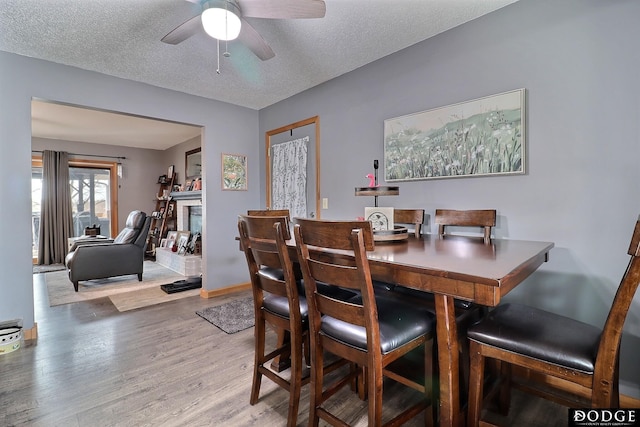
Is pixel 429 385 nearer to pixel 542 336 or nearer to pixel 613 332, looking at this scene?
pixel 542 336

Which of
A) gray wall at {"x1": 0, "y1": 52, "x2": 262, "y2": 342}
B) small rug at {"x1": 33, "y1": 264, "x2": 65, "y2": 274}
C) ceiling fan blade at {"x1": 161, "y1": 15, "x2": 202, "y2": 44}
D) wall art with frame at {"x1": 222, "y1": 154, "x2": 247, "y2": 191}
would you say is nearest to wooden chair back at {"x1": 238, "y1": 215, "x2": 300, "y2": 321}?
ceiling fan blade at {"x1": 161, "y1": 15, "x2": 202, "y2": 44}

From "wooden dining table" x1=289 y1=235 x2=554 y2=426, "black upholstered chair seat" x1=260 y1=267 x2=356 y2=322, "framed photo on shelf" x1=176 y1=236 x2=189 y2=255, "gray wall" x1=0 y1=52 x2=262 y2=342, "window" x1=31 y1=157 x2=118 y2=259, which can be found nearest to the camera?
"wooden dining table" x1=289 y1=235 x2=554 y2=426

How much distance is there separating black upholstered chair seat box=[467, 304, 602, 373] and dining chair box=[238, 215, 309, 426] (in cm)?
80

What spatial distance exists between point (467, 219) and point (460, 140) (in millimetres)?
610

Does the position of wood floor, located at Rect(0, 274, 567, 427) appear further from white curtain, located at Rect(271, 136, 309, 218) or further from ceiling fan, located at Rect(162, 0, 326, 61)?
ceiling fan, located at Rect(162, 0, 326, 61)

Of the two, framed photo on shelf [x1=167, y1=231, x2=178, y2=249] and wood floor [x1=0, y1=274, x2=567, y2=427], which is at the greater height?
framed photo on shelf [x1=167, y1=231, x2=178, y2=249]

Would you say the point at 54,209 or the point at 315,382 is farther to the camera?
the point at 54,209

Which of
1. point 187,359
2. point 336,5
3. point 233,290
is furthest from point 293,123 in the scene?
point 187,359

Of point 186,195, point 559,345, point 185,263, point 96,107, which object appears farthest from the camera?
point 186,195

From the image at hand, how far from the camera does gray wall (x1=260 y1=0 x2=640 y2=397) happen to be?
167cm

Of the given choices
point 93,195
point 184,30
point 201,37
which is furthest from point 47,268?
point 184,30

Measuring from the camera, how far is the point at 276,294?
1.57 m

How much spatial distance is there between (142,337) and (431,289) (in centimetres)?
262

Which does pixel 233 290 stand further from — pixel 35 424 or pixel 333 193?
pixel 35 424
